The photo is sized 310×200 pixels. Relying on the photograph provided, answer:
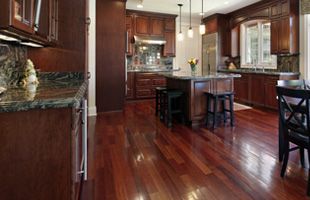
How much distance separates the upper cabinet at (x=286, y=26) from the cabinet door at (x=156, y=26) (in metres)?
3.31

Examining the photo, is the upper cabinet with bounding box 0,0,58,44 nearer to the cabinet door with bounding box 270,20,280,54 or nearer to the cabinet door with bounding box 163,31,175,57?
the cabinet door with bounding box 270,20,280,54

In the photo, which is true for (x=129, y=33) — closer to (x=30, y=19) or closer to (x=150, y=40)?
(x=150, y=40)

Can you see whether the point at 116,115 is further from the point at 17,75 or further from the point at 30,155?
the point at 30,155

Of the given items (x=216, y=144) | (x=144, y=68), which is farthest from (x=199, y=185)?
(x=144, y=68)

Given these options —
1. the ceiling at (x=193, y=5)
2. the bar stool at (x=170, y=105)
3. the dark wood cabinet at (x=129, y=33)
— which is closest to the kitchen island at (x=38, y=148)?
the bar stool at (x=170, y=105)

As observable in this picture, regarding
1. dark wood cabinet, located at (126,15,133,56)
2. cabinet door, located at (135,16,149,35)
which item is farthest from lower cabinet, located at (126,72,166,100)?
cabinet door, located at (135,16,149,35)

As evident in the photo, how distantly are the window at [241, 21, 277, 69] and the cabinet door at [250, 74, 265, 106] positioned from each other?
642 millimetres

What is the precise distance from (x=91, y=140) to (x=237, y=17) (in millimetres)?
5993

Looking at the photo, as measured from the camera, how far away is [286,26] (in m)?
5.41

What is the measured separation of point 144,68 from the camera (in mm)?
7570

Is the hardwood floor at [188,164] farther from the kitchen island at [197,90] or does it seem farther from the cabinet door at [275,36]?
the cabinet door at [275,36]

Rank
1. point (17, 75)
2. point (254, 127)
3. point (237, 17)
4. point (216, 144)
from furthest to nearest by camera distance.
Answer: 1. point (237, 17)
2. point (254, 127)
3. point (216, 144)
4. point (17, 75)

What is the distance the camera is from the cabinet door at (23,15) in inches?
52.9

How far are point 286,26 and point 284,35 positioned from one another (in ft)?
0.67
